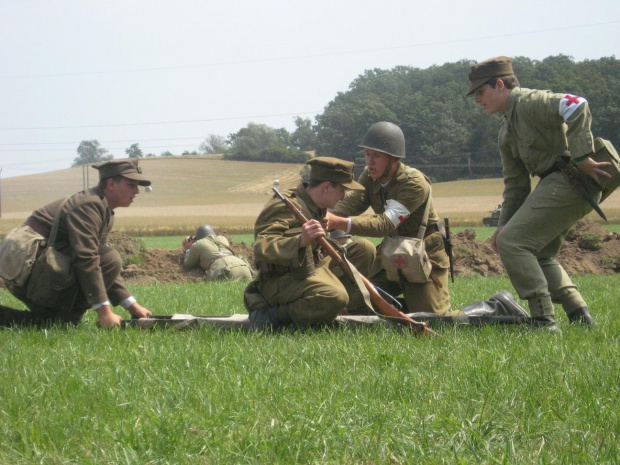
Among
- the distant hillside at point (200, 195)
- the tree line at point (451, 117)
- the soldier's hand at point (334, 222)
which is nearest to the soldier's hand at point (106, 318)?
the soldier's hand at point (334, 222)

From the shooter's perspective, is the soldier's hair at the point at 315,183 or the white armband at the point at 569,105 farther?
the soldier's hair at the point at 315,183

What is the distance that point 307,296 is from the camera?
634cm

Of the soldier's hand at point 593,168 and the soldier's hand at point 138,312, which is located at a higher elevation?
the soldier's hand at point 593,168

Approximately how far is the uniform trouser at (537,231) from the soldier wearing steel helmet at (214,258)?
764 cm

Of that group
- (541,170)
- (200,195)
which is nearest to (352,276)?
(541,170)

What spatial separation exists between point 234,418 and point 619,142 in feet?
203

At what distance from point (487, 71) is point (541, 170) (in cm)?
91

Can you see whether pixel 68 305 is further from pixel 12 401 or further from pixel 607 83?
pixel 607 83

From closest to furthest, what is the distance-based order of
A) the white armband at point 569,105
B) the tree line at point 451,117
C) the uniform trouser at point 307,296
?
the white armband at point 569,105, the uniform trouser at point 307,296, the tree line at point 451,117

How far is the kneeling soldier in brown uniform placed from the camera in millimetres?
6285

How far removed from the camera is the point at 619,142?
6056cm

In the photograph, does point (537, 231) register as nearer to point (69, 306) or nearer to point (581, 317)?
point (581, 317)

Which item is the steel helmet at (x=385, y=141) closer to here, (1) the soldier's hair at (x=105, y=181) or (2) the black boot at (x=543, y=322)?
(2) the black boot at (x=543, y=322)

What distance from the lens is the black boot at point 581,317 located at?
256 inches
